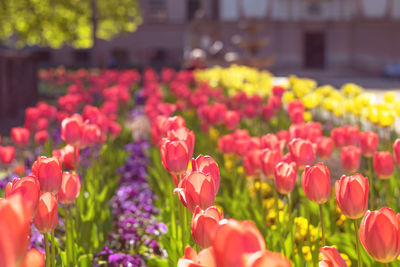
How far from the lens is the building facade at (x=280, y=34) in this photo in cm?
3631

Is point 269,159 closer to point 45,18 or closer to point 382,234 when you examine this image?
Answer: point 382,234

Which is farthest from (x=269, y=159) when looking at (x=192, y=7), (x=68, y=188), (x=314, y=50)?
(x=192, y=7)

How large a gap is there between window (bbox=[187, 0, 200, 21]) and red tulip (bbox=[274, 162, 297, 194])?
4003cm

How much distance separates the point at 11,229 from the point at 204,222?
27.8 inches

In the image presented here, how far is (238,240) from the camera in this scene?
107cm

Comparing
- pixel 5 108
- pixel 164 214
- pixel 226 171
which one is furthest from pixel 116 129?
pixel 5 108

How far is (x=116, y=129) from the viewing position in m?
5.76

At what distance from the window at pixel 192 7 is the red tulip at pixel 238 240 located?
41499mm

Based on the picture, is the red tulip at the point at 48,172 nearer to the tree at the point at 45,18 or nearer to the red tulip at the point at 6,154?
the red tulip at the point at 6,154

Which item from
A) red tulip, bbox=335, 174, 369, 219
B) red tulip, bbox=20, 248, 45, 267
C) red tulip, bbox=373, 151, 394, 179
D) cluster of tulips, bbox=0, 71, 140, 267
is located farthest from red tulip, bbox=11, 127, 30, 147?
red tulip, bbox=20, 248, 45, 267

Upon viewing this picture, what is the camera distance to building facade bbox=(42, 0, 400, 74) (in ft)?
119

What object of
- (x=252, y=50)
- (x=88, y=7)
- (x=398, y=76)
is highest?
(x=88, y=7)

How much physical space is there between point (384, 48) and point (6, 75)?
28858 millimetres

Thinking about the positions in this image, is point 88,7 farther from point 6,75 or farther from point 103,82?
point 103,82
